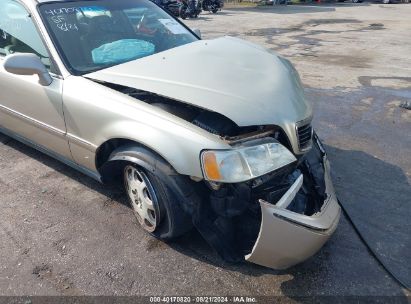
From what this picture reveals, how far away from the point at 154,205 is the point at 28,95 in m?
1.58

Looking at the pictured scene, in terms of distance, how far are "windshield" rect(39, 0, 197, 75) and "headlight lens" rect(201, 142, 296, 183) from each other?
136 cm

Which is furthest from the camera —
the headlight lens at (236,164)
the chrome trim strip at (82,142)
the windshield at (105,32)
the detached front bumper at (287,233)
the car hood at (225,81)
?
the windshield at (105,32)

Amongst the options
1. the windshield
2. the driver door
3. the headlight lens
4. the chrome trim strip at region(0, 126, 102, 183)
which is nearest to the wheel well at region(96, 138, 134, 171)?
the chrome trim strip at region(0, 126, 102, 183)

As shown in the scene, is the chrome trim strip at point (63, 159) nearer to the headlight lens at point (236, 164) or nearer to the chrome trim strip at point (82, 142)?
the chrome trim strip at point (82, 142)

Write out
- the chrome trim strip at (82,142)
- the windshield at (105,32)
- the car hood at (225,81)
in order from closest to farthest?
the car hood at (225,81) < the chrome trim strip at (82,142) < the windshield at (105,32)

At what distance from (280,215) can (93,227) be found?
1.60 metres

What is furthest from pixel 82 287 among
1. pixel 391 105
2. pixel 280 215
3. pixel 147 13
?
pixel 391 105

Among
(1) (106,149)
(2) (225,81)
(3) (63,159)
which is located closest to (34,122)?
(3) (63,159)

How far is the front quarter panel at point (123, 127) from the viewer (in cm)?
238

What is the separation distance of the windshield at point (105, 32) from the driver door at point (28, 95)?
0.18m

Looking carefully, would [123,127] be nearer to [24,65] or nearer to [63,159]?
[24,65]

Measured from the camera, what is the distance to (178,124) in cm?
245

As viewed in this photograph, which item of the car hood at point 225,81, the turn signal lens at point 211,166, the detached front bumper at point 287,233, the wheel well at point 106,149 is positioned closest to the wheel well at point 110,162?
the wheel well at point 106,149

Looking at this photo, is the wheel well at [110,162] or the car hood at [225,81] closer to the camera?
the car hood at [225,81]
